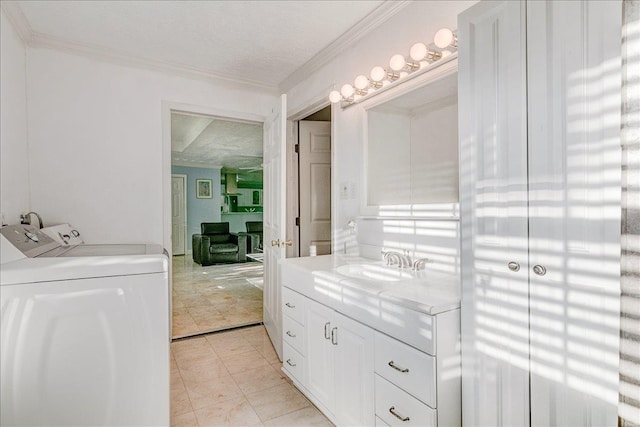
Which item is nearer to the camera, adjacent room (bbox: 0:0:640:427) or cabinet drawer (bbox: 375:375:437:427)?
adjacent room (bbox: 0:0:640:427)

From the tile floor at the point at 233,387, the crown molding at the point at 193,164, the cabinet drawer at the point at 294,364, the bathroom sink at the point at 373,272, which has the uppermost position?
the crown molding at the point at 193,164

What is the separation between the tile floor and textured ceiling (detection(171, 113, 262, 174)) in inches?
82.0

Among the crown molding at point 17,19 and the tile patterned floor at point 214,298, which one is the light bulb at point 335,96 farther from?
the tile patterned floor at point 214,298

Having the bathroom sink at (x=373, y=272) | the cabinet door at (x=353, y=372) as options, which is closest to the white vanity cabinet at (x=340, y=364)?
the cabinet door at (x=353, y=372)

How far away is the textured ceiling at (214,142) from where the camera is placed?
4461 mm

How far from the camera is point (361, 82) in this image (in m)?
2.18

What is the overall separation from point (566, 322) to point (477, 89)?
2.64 ft

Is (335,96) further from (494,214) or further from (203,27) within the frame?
(494,214)

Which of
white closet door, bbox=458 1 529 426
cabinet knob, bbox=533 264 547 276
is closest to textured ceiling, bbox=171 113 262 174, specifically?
white closet door, bbox=458 1 529 426

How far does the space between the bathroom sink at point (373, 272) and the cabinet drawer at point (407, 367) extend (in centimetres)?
42

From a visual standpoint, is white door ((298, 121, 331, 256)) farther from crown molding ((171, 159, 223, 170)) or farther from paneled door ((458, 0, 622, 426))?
crown molding ((171, 159, 223, 170))

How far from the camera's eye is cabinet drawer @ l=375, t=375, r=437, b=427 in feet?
4.03

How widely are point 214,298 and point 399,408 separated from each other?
3461 millimetres

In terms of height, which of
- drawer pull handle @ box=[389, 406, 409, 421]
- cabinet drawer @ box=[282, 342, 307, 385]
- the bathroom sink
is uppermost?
the bathroom sink
